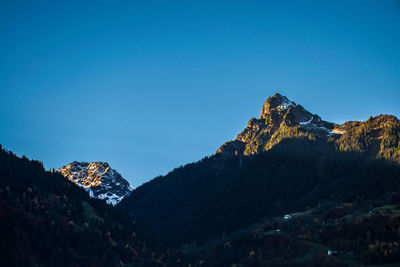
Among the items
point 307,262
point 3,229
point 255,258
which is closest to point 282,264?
point 307,262

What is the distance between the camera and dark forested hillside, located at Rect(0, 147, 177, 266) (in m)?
138

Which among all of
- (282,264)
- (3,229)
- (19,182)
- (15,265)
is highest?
(19,182)

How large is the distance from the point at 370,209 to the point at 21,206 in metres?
156

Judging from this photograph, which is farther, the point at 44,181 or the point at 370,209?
the point at 44,181

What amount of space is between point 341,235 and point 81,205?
408 ft

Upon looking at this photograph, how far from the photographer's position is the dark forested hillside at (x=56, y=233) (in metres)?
138

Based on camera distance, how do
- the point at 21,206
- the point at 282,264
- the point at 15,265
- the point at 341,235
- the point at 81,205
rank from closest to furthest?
the point at 15,265, the point at 282,264, the point at 341,235, the point at 21,206, the point at 81,205

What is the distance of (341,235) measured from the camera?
147 meters

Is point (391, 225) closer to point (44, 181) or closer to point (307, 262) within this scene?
point (307, 262)

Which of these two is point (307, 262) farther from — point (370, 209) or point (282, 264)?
point (370, 209)

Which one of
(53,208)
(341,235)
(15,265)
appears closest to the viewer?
(15,265)

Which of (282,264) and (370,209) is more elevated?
(370,209)

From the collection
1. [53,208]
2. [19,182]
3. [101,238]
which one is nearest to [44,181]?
[19,182]

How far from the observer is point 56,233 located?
509 feet
